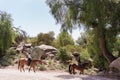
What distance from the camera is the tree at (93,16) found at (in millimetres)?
23203

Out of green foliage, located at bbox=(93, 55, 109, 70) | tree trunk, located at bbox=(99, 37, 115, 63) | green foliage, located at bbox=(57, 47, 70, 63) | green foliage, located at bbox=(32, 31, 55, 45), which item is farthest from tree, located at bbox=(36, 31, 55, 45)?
tree trunk, located at bbox=(99, 37, 115, 63)

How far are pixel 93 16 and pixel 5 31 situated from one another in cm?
1430

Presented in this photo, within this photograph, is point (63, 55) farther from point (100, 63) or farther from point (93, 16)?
point (93, 16)

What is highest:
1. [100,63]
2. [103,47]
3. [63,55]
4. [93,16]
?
[93,16]

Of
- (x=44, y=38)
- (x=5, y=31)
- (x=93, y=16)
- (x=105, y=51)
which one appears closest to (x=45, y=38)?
(x=44, y=38)

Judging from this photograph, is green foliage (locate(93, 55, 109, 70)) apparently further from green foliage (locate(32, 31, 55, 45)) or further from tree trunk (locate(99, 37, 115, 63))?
green foliage (locate(32, 31, 55, 45))

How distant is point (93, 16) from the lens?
23312mm

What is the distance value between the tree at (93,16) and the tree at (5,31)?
10.2m

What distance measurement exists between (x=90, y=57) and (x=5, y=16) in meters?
11.5

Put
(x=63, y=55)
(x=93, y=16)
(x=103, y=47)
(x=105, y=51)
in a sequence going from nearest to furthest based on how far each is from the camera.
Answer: (x=93, y=16), (x=103, y=47), (x=105, y=51), (x=63, y=55)

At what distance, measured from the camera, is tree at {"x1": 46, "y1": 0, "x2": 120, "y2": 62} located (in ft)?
76.1

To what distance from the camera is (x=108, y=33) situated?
2417 centimetres

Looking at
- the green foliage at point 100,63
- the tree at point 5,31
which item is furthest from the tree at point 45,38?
→ the green foliage at point 100,63

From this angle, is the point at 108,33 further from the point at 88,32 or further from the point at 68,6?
the point at 68,6
